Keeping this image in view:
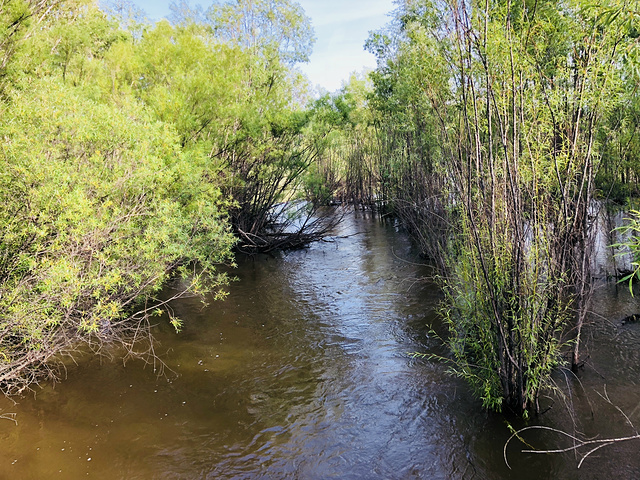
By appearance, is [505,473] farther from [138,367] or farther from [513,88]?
[138,367]

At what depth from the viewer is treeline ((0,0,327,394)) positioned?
4.06m

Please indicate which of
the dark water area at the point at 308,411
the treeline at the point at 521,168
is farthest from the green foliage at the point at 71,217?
the treeline at the point at 521,168

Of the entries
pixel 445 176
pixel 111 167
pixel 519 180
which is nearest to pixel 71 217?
pixel 111 167

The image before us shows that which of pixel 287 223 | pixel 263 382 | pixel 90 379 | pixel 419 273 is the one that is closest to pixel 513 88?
pixel 263 382

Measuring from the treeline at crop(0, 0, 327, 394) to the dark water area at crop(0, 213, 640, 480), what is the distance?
688mm

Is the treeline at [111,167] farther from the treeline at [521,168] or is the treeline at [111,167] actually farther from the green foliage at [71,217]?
the treeline at [521,168]

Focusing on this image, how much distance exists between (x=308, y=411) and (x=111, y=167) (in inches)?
152

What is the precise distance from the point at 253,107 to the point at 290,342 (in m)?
6.40

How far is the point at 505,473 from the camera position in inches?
137

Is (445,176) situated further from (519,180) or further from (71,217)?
(71,217)

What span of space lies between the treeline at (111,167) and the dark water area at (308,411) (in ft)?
2.26

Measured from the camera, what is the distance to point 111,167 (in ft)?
17.9

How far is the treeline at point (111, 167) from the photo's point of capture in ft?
13.3

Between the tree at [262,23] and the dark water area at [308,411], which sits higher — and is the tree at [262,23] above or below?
above
